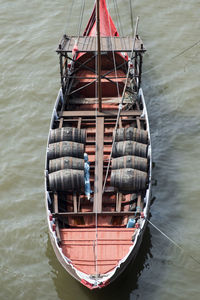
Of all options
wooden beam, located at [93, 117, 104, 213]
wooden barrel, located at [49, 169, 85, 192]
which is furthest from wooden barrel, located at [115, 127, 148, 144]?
wooden barrel, located at [49, 169, 85, 192]

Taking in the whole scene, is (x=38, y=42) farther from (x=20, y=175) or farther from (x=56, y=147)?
(x=56, y=147)

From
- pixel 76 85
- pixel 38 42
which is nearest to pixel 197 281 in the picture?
pixel 76 85

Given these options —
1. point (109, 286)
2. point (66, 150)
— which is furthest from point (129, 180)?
point (109, 286)

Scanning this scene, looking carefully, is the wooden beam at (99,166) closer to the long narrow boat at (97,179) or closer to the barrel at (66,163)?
the long narrow boat at (97,179)

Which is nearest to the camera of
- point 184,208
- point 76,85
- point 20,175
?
point 184,208

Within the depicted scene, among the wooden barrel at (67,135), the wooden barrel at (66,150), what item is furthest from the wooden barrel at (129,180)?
the wooden barrel at (67,135)

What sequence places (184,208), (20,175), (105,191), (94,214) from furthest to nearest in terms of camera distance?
1. (20,175)
2. (184,208)
3. (105,191)
4. (94,214)
